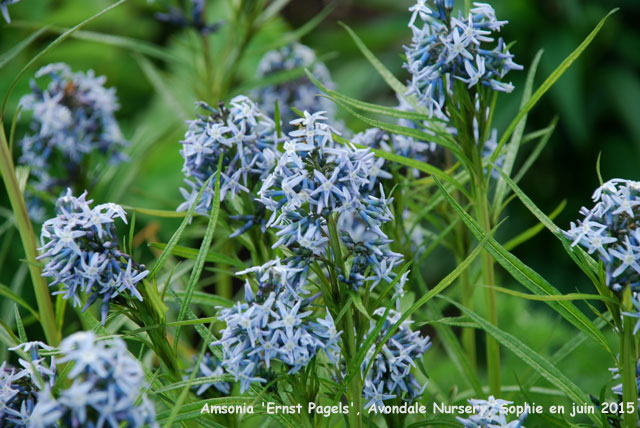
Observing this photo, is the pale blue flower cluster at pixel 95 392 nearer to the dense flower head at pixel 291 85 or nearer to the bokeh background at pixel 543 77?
the dense flower head at pixel 291 85

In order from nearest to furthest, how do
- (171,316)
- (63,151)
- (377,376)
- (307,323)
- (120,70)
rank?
(307,323), (377,376), (63,151), (171,316), (120,70)

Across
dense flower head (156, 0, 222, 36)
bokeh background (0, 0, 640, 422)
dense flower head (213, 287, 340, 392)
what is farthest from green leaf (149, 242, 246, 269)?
bokeh background (0, 0, 640, 422)

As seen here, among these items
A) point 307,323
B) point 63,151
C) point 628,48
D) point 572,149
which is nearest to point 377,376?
point 307,323

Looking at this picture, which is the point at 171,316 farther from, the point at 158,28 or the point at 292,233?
the point at 158,28

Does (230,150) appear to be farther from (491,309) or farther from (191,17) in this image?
(191,17)

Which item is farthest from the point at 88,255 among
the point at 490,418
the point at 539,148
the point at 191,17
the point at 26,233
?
the point at 191,17

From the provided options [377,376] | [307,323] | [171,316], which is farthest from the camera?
[171,316]
